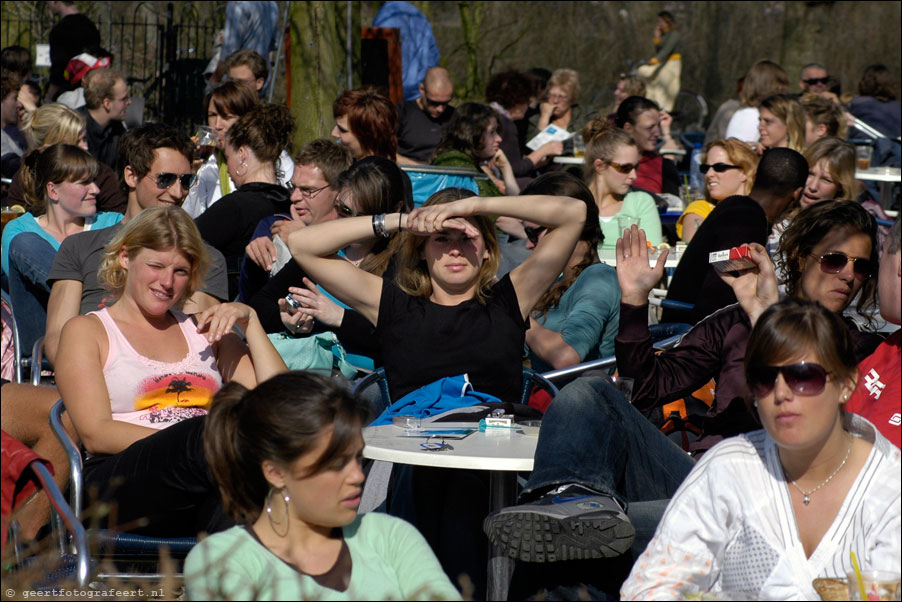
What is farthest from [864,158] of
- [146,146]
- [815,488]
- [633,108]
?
[815,488]

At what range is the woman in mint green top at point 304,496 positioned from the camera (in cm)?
269

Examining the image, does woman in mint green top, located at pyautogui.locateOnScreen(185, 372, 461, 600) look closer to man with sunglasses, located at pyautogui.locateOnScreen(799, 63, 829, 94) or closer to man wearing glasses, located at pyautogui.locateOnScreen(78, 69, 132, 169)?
man wearing glasses, located at pyautogui.locateOnScreen(78, 69, 132, 169)

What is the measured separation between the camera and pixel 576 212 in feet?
14.4

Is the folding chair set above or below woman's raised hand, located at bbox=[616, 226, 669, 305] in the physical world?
below

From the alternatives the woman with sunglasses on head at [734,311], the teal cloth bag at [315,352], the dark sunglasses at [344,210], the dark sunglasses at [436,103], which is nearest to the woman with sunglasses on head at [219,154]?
the dark sunglasses at [344,210]

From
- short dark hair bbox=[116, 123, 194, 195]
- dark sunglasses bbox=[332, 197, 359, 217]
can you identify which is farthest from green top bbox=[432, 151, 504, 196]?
dark sunglasses bbox=[332, 197, 359, 217]

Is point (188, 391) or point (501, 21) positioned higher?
point (501, 21)

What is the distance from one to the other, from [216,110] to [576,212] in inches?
138

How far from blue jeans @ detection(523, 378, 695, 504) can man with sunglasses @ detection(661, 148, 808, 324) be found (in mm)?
1613

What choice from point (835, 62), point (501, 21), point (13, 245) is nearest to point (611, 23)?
point (501, 21)

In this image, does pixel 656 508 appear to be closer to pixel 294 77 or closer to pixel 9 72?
pixel 294 77

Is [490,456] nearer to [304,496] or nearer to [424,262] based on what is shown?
[304,496]

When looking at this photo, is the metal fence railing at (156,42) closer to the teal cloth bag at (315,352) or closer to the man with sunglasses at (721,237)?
the man with sunglasses at (721,237)

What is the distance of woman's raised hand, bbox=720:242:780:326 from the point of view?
363 centimetres
